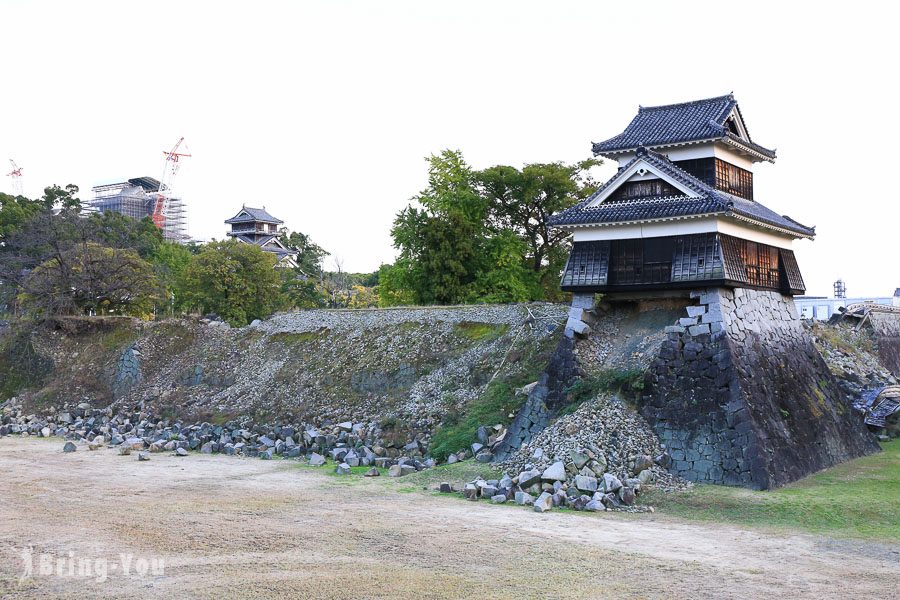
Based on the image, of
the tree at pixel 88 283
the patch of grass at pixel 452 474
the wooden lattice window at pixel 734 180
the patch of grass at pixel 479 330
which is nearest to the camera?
the patch of grass at pixel 452 474

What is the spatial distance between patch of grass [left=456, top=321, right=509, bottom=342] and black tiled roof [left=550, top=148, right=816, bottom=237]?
7859 millimetres

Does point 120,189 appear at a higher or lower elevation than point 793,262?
higher

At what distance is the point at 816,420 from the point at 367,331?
62.5 feet

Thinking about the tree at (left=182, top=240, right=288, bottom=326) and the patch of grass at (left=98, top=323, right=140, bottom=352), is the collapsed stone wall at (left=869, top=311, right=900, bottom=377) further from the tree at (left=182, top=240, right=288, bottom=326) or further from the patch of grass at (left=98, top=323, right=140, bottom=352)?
the patch of grass at (left=98, top=323, right=140, bottom=352)

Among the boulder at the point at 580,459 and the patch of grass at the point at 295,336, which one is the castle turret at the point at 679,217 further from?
the patch of grass at the point at 295,336

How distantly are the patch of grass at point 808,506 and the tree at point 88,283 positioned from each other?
115 ft

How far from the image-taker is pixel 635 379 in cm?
2388

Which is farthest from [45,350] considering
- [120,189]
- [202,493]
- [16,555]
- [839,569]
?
[120,189]

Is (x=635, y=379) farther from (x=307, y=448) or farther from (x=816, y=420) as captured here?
(x=307, y=448)

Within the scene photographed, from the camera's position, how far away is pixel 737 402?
22125mm

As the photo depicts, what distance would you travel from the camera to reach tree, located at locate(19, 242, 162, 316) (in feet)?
148

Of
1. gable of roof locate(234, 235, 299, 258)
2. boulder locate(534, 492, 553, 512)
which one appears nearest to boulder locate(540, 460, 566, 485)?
boulder locate(534, 492, 553, 512)

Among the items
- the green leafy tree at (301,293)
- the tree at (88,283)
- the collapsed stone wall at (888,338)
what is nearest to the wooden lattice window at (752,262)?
the collapsed stone wall at (888,338)

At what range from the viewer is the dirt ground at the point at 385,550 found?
13234mm
